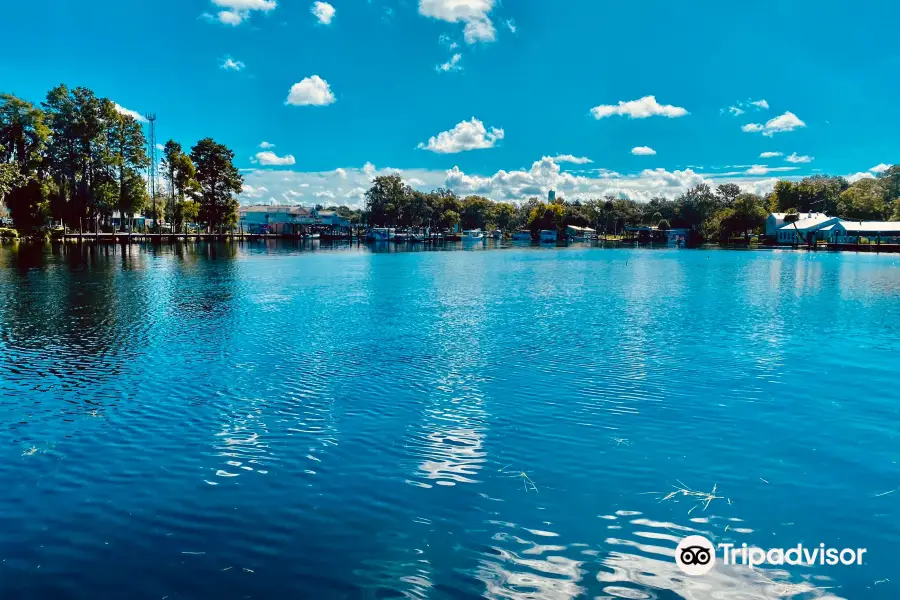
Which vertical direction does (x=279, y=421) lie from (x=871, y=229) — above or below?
below

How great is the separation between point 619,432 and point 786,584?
17.7 ft

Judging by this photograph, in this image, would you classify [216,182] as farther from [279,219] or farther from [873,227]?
[873,227]

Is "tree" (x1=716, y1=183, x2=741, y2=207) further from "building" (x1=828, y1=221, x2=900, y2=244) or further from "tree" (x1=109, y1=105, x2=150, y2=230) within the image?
"tree" (x1=109, y1=105, x2=150, y2=230)

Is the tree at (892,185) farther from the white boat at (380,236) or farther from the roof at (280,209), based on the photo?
the roof at (280,209)

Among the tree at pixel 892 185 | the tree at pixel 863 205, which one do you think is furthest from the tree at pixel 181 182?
the tree at pixel 892 185

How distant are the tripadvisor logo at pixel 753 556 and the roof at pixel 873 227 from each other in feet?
445

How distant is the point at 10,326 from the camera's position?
→ 24688 mm

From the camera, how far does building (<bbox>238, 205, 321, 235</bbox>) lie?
18938 centimetres

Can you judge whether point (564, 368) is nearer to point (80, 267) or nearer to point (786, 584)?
point (786, 584)

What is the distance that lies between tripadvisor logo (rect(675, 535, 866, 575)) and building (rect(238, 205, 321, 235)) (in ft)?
615

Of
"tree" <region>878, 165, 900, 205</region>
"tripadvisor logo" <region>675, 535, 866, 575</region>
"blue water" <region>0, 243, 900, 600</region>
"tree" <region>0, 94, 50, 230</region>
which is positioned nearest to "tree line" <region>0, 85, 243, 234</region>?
"tree" <region>0, 94, 50, 230</region>

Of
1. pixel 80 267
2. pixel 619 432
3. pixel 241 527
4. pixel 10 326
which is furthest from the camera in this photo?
pixel 80 267

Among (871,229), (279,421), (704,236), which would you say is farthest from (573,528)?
(704,236)

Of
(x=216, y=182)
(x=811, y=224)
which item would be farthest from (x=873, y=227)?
(x=216, y=182)
